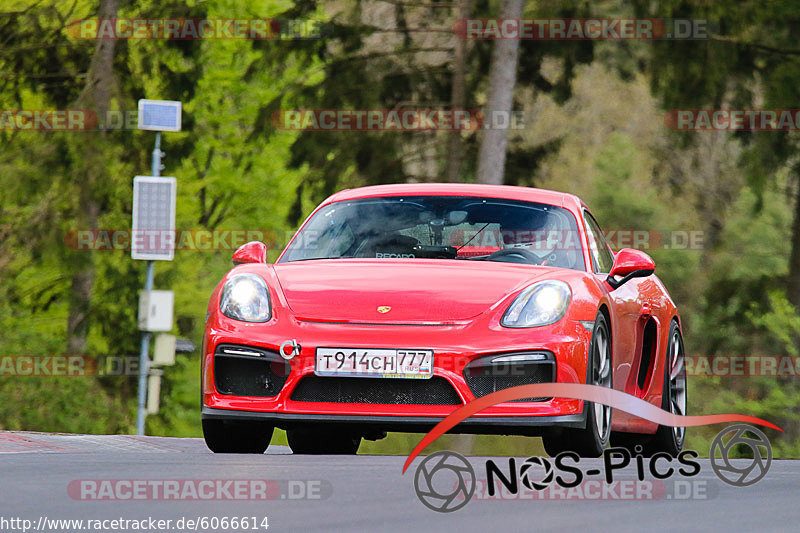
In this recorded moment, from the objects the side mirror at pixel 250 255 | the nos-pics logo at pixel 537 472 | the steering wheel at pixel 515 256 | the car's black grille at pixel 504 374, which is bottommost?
the nos-pics logo at pixel 537 472

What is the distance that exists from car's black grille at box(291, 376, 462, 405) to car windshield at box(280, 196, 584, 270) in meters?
1.30

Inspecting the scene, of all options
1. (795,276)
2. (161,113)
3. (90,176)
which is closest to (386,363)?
(795,276)

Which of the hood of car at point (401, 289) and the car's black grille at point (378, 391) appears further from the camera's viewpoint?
the hood of car at point (401, 289)

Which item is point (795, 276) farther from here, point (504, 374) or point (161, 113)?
point (504, 374)

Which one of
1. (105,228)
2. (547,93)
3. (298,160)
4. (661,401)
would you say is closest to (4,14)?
(105,228)

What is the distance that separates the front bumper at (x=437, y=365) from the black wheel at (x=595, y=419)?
0.37 feet

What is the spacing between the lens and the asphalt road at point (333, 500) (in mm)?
4953

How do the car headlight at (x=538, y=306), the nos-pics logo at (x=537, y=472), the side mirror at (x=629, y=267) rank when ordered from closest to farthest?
the nos-pics logo at (x=537, y=472) < the car headlight at (x=538, y=306) < the side mirror at (x=629, y=267)

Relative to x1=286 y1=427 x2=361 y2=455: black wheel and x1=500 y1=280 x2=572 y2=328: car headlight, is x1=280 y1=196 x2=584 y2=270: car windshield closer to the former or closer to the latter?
x1=500 y1=280 x2=572 y2=328: car headlight

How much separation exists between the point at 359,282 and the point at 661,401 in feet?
8.46

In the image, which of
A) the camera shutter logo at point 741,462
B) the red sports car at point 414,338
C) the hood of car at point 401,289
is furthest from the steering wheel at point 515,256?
the camera shutter logo at point 741,462

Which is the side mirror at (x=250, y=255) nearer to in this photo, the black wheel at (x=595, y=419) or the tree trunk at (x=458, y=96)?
the black wheel at (x=595, y=419)

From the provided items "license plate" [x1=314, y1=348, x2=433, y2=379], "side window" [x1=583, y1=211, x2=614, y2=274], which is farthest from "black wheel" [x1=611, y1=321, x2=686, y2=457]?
"license plate" [x1=314, y1=348, x2=433, y2=379]

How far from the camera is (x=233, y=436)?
7.79m
